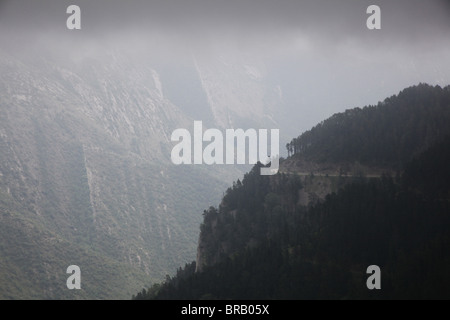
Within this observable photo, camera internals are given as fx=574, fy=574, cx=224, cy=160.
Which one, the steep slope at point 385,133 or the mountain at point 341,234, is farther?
the steep slope at point 385,133

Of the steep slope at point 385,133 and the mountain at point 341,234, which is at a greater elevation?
the steep slope at point 385,133

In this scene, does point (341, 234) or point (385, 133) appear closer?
point (341, 234)

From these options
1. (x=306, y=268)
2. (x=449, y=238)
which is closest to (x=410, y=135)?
(x=449, y=238)

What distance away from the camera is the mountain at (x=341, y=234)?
4028 inches

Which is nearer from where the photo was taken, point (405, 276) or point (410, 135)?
point (405, 276)

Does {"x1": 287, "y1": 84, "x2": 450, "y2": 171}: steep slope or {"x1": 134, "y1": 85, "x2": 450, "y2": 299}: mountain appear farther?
{"x1": 287, "y1": 84, "x2": 450, "y2": 171}: steep slope

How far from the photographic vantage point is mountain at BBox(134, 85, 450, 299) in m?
102

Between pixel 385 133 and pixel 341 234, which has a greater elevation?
pixel 385 133

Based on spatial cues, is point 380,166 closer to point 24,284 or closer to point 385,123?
point 385,123

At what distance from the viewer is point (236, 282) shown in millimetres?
111688

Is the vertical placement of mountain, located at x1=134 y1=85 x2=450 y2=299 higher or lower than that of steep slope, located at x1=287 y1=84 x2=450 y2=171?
lower

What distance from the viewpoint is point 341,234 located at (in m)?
116

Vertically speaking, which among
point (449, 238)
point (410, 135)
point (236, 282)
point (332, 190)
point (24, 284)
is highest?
point (410, 135)

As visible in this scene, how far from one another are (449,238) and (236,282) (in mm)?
40618
